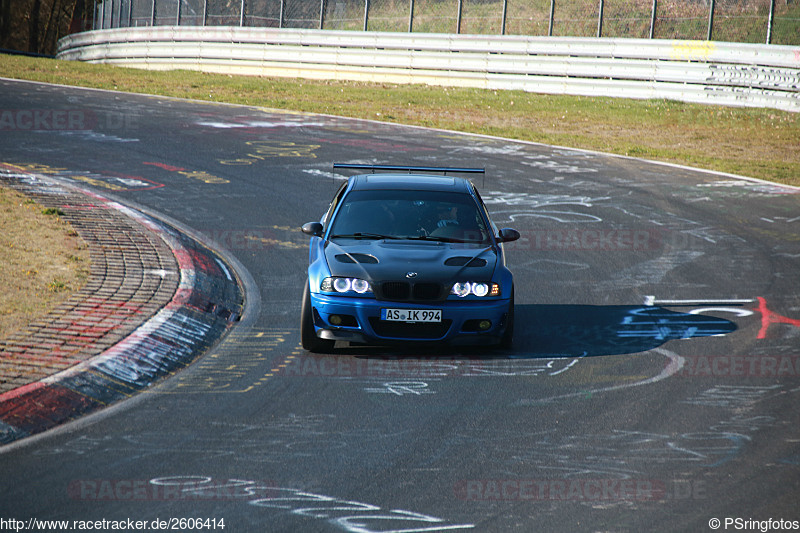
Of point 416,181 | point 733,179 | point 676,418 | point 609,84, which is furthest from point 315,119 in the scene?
point 676,418

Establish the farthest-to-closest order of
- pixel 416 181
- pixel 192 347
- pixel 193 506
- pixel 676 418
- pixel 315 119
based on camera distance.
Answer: pixel 315 119, pixel 416 181, pixel 192 347, pixel 676 418, pixel 193 506

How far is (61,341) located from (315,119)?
1654 cm

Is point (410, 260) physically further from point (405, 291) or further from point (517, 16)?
point (517, 16)

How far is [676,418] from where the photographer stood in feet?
21.6

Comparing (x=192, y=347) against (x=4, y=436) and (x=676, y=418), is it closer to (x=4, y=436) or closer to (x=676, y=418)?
(x=4, y=436)

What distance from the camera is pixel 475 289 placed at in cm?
802

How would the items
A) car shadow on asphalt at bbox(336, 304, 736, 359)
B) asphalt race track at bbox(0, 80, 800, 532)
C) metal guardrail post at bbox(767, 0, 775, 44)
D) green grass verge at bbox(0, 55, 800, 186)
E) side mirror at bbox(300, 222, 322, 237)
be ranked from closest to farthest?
1. asphalt race track at bbox(0, 80, 800, 532)
2. car shadow on asphalt at bbox(336, 304, 736, 359)
3. side mirror at bbox(300, 222, 322, 237)
4. green grass verge at bbox(0, 55, 800, 186)
5. metal guardrail post at bbox(767, 0, 775, 44)

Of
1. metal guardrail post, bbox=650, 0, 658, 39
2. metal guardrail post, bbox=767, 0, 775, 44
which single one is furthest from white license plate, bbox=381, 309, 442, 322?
metal guardrail post, bbox=650, 0, 658, 39

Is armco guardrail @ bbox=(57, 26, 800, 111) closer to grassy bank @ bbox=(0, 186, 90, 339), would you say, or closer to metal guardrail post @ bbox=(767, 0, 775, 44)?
metal guardrail post @ bbox=(767, 0, 775, 44)

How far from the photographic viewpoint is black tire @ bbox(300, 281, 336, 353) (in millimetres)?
7973

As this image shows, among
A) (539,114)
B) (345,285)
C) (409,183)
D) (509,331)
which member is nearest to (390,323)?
(345,285)

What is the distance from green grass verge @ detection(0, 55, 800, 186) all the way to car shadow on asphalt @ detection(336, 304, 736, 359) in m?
9.60

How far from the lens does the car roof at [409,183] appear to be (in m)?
9.38

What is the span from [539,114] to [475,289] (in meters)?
17.9
